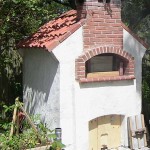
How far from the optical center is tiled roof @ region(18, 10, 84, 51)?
9.30 m

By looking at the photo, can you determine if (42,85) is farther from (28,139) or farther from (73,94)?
(28,139)

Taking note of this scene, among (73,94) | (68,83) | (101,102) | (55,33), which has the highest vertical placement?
(55,33)

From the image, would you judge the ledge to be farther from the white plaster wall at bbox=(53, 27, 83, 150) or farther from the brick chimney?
the brick chimney

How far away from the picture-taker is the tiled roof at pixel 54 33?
930 cm

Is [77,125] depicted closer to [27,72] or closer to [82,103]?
[82,103]

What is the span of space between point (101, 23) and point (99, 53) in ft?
2.69

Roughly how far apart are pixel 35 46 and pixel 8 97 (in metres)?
4.49

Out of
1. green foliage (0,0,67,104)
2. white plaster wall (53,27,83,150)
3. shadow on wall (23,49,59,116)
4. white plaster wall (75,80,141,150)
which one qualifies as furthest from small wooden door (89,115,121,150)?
green foliage (0,0,67,104)

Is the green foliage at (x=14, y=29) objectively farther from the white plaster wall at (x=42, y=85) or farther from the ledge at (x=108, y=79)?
the ledge at (x=108, y=79)

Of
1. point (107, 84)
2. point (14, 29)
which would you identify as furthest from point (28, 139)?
point (14, 29)

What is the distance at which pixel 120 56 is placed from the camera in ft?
33.4

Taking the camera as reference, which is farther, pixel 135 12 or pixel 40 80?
pixel 135 12

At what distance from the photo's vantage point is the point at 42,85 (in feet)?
33.6

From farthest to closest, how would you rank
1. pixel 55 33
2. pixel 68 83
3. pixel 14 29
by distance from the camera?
pixel 14 29
pixel 55 33
pixel 68 83
